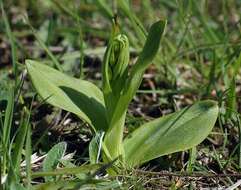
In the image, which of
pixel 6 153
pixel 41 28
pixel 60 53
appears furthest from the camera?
pixel 41 28

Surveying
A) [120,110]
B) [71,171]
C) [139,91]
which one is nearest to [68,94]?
[120,110]

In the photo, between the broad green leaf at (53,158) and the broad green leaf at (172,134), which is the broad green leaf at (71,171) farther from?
the broad green leaf at (172,134)

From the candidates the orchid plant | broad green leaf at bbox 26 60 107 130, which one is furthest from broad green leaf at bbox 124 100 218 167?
broad green leaf at bbox 26 60 107 130

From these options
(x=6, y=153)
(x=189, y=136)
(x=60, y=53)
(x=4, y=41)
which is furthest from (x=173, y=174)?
(x=4, y=41)

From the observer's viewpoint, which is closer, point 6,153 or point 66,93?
point 6,153

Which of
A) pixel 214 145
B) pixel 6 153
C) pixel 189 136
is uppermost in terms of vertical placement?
pixel 6 153

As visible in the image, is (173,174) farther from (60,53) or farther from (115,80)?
(60,53)

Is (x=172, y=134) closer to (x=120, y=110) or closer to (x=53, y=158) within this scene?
(x=120, y=110)
